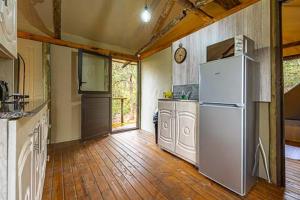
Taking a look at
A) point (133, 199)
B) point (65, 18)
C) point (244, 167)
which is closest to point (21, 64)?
point (65, 18)

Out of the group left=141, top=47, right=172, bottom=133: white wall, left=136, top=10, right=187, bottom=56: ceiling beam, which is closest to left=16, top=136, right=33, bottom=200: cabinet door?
left=136, top=10, right=187, bottom=56: ceiling beam

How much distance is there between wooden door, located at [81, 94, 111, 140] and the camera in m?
3.58

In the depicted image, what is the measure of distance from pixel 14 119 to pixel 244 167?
193 cm

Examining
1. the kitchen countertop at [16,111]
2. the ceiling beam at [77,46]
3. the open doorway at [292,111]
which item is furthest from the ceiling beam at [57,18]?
the open doorway at [292,111]

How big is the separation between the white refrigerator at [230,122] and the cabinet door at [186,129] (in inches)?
11.1

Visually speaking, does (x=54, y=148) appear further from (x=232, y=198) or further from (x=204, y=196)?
(x=232, y=198)

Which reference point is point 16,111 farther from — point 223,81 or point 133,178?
point 223,81

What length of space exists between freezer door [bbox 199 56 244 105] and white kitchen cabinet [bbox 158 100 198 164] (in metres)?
0.39

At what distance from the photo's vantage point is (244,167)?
165cm

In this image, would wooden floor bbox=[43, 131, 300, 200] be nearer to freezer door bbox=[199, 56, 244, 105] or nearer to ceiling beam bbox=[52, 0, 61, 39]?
freezer door bbox=[199, 56, 244, 105]

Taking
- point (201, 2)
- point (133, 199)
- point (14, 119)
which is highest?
point (201, 2)

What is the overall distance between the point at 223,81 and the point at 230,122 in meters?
0.46

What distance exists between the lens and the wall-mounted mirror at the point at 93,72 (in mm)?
3528

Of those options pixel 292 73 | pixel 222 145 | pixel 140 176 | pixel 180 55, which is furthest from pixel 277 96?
pixel 292 73
